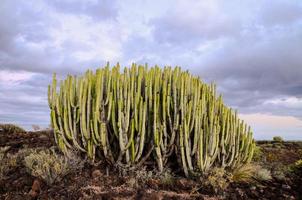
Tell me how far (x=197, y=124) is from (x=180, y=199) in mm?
1582

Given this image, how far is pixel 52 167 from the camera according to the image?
6.45 meters

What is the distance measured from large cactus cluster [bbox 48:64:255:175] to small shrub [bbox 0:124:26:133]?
792cm

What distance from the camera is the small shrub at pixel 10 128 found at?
14.3 m

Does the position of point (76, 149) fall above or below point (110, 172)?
above

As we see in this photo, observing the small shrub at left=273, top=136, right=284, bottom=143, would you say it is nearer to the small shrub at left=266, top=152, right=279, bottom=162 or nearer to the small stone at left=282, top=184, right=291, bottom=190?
the small shrub at left=266, top=152, right=279, bottom=162

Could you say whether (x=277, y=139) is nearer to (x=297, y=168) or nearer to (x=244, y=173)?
(x=297, y=168)

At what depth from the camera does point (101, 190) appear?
6.01 meters

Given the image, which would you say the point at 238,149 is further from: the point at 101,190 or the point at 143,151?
the point at 101,190

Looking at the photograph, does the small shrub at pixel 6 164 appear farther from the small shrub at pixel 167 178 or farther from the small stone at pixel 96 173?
the small shrub at pixel 167 178

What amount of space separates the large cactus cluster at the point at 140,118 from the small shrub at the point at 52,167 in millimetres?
281

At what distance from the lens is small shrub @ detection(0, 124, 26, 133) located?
1431cm

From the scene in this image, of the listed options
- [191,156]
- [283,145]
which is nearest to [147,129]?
[191,156]

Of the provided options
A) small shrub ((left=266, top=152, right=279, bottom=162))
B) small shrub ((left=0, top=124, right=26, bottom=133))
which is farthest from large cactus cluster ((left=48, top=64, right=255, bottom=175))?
small shrub ((left=0, top=124, right=26, bottom=133))

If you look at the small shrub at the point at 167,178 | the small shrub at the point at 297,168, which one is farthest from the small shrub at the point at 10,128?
the small shrub at the point at 297,168
